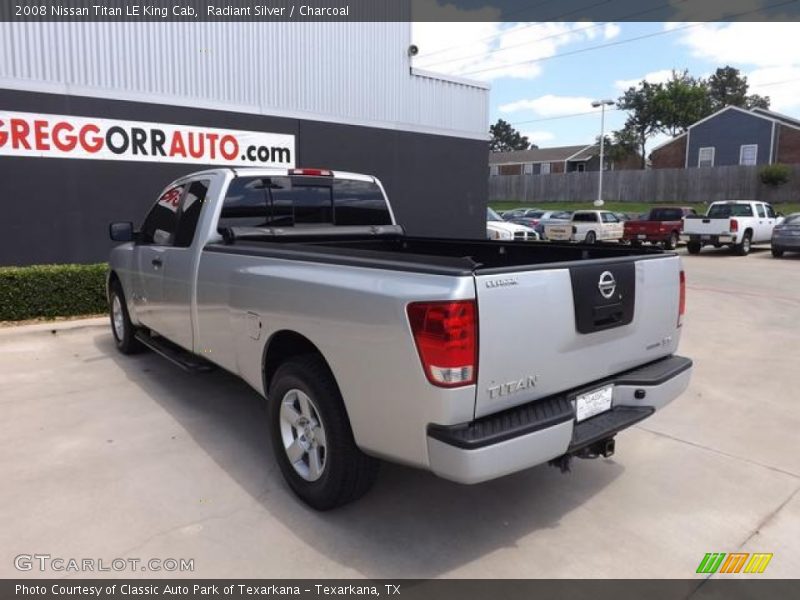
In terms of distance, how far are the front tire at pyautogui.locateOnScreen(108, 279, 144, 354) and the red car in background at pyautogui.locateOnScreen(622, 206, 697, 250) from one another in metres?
20.6

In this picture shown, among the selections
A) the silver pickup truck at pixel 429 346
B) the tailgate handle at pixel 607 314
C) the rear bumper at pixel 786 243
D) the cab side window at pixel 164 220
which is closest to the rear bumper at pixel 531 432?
the silver pickup truck at pixel 429 346

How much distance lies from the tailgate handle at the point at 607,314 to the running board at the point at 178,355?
2.98m

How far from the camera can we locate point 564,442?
3010 mm

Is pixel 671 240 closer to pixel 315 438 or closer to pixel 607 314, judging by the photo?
pixel 607 314

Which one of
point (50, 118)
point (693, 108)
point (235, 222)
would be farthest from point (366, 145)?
point (693, 108)

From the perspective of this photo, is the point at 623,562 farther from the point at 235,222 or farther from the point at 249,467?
the point at 235,222

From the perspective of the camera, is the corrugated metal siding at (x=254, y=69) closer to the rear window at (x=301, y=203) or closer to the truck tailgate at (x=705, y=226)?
the rear window at (x=301, y=203)

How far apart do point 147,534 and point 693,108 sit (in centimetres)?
8267

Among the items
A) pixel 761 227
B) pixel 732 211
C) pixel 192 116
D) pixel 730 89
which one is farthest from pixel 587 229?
pixel 730 89

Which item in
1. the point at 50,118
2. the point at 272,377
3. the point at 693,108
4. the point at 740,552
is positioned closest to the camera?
the point at 740,552

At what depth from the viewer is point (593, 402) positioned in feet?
10.8

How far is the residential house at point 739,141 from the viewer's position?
146 ft

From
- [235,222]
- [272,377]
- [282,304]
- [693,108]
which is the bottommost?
[272,377]

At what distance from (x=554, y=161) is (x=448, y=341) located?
72.5m
